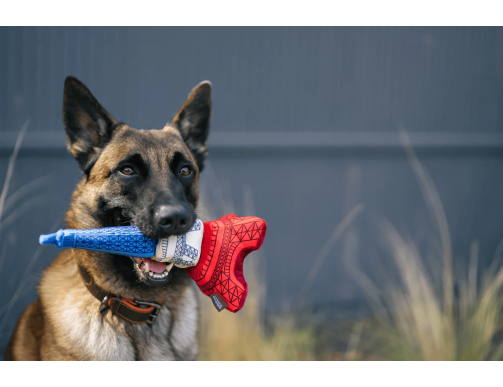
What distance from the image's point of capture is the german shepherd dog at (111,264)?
1.71 meters

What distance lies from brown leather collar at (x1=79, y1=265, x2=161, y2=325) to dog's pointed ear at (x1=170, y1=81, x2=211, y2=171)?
34.6 inches

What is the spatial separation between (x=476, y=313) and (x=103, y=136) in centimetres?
304

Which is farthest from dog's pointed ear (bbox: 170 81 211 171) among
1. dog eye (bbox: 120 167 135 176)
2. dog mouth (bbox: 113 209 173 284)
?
dog mouth (bbox: 113 209 173 284)

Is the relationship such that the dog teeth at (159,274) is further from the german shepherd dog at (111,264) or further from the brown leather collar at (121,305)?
the brown leather collar at (121,305)

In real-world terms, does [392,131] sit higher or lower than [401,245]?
higher

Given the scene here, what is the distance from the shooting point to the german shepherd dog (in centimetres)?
171

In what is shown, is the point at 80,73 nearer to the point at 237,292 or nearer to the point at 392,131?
the point at 237,292

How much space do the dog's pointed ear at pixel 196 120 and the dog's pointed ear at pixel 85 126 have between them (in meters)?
0.39

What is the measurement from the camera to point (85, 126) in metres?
1.87

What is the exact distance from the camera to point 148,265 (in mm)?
1608

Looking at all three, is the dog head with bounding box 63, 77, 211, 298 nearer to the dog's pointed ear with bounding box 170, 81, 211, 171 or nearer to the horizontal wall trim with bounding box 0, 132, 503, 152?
the dog's pointed ear with bounding box 170, 81, 211, 171

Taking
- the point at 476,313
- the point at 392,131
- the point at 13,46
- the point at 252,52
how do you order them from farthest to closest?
1. the point at 392,131
2. the point at 252,52
3. the point at 13,46
4. the point at 476,313

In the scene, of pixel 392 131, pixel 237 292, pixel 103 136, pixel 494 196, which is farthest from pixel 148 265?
pixel 494 196

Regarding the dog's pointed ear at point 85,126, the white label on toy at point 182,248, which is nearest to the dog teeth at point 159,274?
the white label on toy at point 182,248
